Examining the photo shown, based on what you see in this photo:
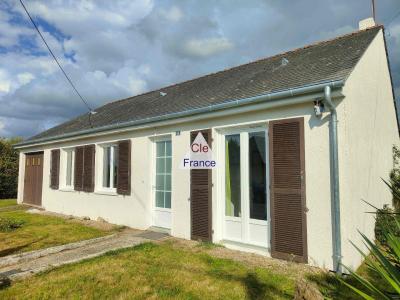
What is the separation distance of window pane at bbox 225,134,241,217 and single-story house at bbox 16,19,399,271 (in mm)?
23

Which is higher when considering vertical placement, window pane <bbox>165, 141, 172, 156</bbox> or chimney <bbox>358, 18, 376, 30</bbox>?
chimney <bbox>358, 18, 376, 30</bbox>

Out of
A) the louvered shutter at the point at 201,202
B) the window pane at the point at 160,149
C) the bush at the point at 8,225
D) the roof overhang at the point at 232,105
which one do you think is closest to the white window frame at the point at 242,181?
the louvered shutter at the point at 201,202

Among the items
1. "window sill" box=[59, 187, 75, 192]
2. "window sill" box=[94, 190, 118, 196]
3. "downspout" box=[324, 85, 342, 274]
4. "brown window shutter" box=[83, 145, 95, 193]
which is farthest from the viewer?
"window sill" box=[59, 187, 75, 192]

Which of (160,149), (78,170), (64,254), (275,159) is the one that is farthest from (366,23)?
(78,170)

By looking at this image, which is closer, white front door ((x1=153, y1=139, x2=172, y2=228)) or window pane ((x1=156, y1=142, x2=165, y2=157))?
white front door ((x1=153, y1=139, x2=172, y2=228))

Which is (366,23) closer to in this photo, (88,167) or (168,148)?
(168,148)

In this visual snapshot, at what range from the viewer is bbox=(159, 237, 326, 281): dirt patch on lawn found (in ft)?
16.9

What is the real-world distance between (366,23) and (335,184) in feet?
19.8

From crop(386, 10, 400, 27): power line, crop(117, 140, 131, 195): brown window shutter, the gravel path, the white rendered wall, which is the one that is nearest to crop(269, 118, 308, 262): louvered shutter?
the white rendered wall

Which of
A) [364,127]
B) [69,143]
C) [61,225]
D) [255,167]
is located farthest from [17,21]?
[364,127]

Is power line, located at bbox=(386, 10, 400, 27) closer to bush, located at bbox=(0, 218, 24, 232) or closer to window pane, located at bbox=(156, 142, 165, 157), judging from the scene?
window pane, located at bbox=(156, 142, 165, 157)

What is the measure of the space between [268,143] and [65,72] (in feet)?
29.8

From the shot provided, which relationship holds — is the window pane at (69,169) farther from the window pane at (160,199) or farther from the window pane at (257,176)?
the window pane at (257,176)

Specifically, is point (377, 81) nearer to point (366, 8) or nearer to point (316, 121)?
point (366, 8)
